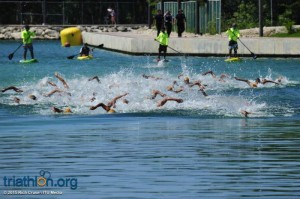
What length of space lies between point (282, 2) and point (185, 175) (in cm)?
6042

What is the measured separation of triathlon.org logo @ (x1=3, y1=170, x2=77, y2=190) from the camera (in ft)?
60.2

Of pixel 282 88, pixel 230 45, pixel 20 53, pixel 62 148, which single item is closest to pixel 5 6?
pixel 20 53

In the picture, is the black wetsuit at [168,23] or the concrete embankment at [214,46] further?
the black wetsuit at [168,23]

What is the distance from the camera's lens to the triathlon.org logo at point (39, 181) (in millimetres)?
18359

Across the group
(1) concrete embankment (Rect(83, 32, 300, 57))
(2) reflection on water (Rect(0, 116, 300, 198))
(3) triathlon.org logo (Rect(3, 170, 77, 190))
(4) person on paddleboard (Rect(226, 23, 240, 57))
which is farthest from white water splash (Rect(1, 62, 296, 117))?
(1) concrete embankment (Rect(83, 32, 300, 57))

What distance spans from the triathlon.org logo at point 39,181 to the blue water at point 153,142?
2 cm

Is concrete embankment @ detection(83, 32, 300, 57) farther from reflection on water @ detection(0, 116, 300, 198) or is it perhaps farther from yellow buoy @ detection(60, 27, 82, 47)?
reflection on water @ detection(0, 116, 300, 198)

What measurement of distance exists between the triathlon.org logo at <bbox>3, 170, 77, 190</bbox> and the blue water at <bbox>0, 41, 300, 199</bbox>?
0.02 m

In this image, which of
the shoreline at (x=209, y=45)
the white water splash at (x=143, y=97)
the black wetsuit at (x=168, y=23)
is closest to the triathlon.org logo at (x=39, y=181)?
the white water splash at (x=143, y=97)

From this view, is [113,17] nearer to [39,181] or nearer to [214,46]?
[214,46]

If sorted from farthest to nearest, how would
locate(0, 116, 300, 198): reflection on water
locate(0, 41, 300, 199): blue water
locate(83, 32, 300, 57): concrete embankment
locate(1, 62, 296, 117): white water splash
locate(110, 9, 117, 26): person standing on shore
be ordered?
locate(110, 9, 117, 26): person standing on shore
locate(83, 32, 300, 57): concrete embankment
locate(1, 62, 296, 117): white water splash
locate(0, 41, 300, 199): blue water
locate(0, 116, 300, 198): reflection on water

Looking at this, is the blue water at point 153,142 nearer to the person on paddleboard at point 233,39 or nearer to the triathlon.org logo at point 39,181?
the triathlon.org logo at point 39,181

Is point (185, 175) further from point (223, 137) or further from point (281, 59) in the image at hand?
point (281, 59)

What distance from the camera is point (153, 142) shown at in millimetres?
24922
